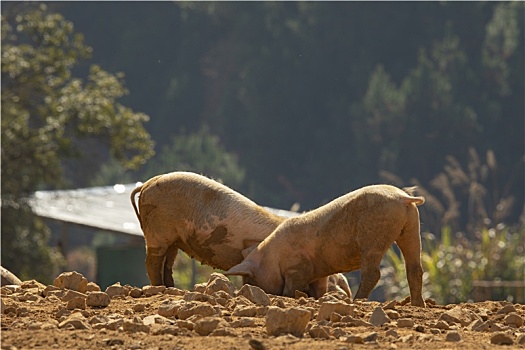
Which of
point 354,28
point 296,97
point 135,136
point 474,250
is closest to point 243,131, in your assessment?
point 296,97

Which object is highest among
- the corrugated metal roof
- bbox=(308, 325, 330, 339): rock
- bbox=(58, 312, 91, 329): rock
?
bbox=(308, 325, 330, 339): rock

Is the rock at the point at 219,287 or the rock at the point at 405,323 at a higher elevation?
the rock at the point at 405,323

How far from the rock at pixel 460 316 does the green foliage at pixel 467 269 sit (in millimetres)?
9900

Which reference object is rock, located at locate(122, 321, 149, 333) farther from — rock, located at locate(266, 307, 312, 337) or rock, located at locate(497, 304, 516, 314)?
rock, located at locate(497, 304, 516, 314)

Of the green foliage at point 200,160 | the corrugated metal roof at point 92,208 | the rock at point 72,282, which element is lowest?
the green foliage at point 200,160

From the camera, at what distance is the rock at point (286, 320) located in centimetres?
468

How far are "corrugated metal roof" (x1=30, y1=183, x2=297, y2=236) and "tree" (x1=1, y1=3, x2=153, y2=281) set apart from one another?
0.36 metres

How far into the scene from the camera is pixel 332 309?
5.18 metres

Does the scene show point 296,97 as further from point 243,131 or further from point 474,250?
point 474,250

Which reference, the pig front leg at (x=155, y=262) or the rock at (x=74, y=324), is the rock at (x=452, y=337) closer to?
the rock at (x=74, y=324)

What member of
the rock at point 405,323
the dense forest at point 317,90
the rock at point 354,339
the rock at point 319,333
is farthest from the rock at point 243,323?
the dense forest at point 317,90

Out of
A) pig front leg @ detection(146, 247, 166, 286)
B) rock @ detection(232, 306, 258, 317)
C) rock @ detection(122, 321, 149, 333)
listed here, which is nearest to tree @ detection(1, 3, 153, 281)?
pig front leg @ detection(146, 247, 166, 286)

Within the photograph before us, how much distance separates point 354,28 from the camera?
54.4 m

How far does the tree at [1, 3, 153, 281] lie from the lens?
20688mm
